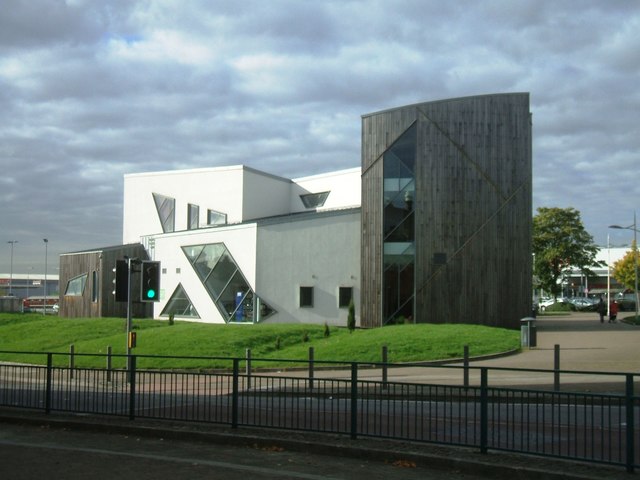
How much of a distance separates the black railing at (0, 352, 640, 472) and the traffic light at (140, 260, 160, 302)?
710 centimetres

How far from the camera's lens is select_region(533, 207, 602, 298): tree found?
2995 inches

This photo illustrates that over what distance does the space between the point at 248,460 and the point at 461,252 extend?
99.7 ft

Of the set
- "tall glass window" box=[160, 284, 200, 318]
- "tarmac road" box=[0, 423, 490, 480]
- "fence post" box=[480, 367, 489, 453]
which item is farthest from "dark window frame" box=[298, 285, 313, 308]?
"fence post" box=[480, 367, 489, 453]

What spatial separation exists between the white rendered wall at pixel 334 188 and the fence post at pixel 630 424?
41375 millimetres

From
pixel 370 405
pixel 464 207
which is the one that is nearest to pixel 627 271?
pixel 464 207

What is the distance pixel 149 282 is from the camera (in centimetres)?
2239

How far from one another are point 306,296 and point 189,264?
830cm

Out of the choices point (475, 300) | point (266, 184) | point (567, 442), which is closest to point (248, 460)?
point (567, 442)

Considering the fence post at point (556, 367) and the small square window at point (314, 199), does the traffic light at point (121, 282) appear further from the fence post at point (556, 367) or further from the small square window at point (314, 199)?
the small square window at point (314, 199)

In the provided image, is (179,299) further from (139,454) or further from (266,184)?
(139,454)

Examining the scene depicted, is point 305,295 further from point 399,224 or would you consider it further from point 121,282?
point 121,282

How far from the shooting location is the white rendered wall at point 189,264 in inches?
1662

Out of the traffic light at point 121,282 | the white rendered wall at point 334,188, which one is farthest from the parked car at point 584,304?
the traffic light at point 121,282

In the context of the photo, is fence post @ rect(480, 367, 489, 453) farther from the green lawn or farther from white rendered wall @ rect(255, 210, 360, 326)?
white rendered wall @ rect(255, 210, 360, 326)
